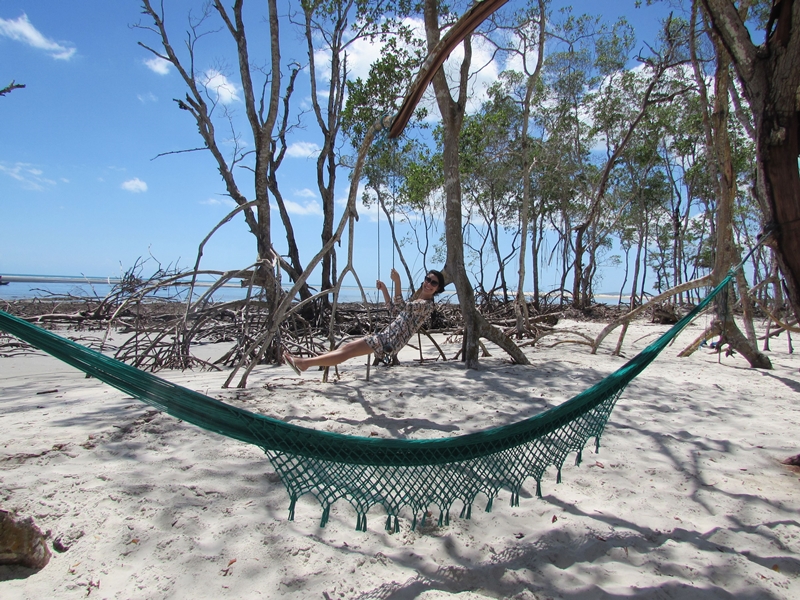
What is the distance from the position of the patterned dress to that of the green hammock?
3.93 feet

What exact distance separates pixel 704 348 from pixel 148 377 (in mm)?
6023

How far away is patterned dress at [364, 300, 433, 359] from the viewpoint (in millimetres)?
2636

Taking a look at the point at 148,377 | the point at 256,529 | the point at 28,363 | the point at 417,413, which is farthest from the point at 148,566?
the point at 28,363

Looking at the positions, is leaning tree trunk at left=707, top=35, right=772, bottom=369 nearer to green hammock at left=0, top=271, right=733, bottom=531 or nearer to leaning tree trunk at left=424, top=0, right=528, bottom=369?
leaning tree trunk at left=424, top=0, right=528, bottom=369

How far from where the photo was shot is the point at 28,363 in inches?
188

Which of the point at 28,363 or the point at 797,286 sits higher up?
the point at 797,286

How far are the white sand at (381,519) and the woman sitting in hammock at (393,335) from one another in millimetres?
287

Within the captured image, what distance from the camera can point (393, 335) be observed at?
8.82ft

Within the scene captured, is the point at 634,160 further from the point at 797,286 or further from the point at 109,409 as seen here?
the point at 109,409

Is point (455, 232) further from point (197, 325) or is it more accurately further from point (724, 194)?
point (197, 325)

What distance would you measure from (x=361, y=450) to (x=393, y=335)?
54.2 inches

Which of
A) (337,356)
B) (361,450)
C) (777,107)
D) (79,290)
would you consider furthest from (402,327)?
(79,290)

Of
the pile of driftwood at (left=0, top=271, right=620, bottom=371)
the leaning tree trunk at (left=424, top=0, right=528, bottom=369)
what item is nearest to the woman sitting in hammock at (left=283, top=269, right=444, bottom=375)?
the pile of driftwood at (left=0, top=271, right=620, bottom=371)

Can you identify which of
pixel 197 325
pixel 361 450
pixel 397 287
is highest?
pixel 397 287
